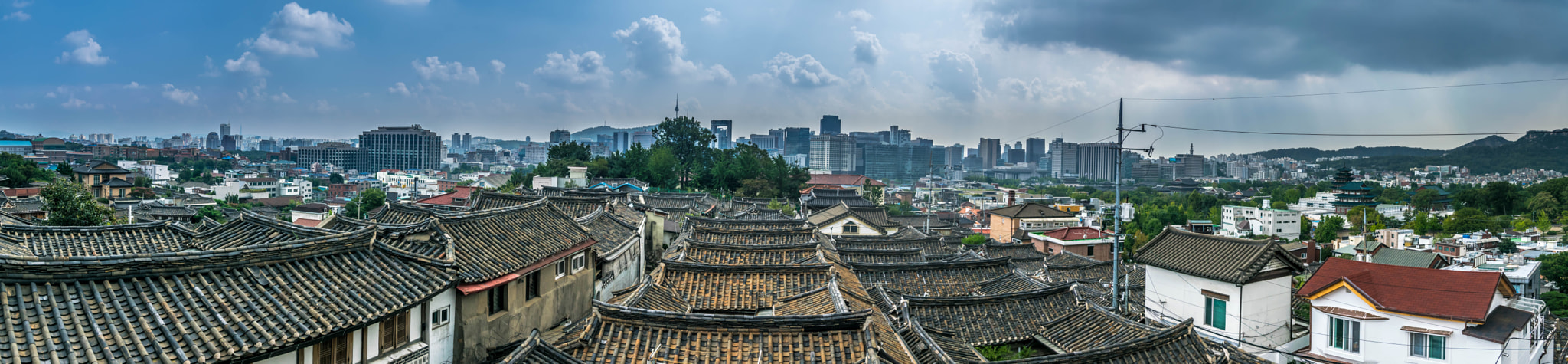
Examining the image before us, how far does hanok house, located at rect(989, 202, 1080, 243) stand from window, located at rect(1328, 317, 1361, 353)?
4111 centimetres

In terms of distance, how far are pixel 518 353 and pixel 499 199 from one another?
16.7 meters

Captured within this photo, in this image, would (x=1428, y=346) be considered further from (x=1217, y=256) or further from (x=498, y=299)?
(x=498, y=299)

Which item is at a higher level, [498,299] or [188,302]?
[188,302]

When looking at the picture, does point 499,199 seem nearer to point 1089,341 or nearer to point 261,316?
point 261,316

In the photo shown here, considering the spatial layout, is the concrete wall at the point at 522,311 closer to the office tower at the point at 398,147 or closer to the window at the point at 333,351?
the window at the point at 333,351

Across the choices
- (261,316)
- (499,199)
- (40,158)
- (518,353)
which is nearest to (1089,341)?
(518,353)

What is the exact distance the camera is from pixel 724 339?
8992mm

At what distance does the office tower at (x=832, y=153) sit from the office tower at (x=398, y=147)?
92704 mm

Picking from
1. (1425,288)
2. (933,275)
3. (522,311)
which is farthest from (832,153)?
(522,311)

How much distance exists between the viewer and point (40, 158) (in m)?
103

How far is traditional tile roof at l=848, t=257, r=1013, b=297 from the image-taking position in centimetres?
1817

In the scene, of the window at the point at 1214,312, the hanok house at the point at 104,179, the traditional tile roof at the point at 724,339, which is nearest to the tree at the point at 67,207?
the traditional tile roof at the point at 724,339

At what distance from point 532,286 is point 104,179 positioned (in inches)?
3225

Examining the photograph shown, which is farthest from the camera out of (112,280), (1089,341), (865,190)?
(865,190)
